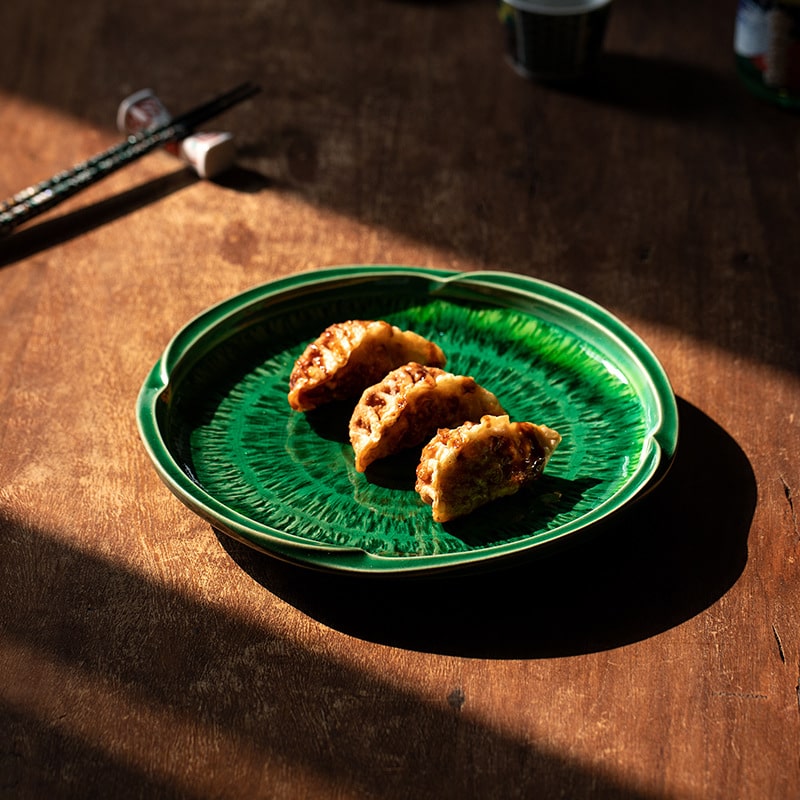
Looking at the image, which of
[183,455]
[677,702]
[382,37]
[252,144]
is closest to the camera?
[677,702]

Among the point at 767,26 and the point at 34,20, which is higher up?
the point at 767,26

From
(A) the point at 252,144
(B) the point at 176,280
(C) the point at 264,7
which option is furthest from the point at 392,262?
(C) the point at 264,7

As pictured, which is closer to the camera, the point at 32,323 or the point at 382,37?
the point at 32,323

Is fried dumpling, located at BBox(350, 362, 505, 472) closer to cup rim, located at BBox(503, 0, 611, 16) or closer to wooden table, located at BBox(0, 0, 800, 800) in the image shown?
wooden table, located at BBox(0, 0, 800, 800)

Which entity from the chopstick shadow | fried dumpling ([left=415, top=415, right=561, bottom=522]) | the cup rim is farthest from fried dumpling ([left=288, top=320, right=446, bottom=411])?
the cup rim

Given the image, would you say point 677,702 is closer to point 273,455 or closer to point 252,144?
point 273,455

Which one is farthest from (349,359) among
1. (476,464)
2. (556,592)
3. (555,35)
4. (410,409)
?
(555,35)

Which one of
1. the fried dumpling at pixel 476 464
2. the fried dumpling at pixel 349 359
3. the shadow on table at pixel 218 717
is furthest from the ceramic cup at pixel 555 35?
the shadow on table at pixel 218 717
